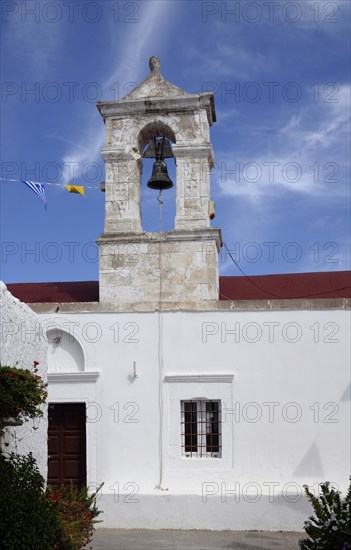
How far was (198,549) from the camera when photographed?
9.45 meters

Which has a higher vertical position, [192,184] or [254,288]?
[192,184]

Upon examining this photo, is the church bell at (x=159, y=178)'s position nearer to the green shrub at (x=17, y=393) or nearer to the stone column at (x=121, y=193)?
the stone column at (x=121, y=193)

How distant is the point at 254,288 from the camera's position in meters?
13.0

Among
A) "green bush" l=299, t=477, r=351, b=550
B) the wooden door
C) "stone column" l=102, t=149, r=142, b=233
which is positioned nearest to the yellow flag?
"stone column" l=102, t=149, r=142, b=233

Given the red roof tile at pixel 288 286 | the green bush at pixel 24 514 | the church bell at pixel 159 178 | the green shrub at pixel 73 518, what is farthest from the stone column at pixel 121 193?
the green bush at pixel 24 514

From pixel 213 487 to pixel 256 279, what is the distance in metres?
4.39

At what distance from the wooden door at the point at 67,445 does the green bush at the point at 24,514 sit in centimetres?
440

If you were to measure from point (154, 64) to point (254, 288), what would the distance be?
14.3ft

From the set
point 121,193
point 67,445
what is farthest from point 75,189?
point 67,445

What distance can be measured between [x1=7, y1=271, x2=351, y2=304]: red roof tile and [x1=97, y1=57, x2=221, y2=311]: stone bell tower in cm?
93

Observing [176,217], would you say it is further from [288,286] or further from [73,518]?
[73,518]

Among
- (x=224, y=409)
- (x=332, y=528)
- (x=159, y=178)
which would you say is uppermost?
(x=159, y=178)

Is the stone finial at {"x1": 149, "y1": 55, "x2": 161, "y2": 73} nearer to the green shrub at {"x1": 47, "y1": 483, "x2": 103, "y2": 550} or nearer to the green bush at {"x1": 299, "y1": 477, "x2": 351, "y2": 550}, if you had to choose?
the green shrub at {"x1": 47, "y1": 483, "x2": 103, "y2": 550}

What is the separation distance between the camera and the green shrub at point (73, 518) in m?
6.69
